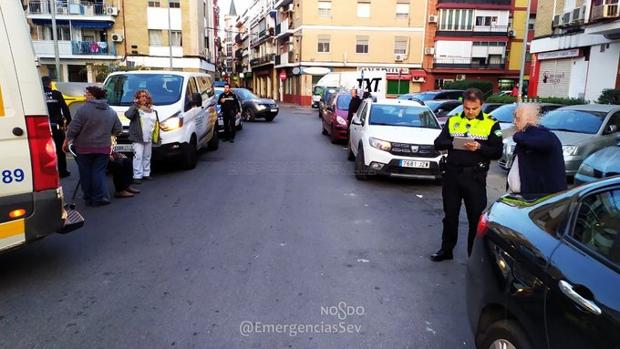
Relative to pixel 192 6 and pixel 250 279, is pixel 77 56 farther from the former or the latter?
pixel 250 279

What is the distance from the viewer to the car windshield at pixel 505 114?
13.8 m

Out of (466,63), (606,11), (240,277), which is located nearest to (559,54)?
(606,11)

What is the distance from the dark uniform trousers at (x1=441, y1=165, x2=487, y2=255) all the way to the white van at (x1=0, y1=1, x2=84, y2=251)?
12.5ft

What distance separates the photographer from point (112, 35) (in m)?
42.1

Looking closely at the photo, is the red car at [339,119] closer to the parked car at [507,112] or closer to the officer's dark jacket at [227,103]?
the officer's dark jacket at [227,103]

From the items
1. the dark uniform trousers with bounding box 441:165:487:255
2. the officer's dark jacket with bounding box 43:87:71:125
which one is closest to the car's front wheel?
the dark uniform trousers with bounding box 441:165:487:255

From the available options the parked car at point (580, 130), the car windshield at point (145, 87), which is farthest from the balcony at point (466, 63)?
the car windshield at point (145, 87)

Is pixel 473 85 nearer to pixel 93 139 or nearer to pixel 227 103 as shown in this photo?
pixel 227 103

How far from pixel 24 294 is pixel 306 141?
12.6 metres

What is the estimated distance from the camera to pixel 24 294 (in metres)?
4.23

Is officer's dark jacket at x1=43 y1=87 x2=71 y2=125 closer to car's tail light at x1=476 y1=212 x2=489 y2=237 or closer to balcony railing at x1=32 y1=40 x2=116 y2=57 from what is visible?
car's tail light at x1=476 y1=212 x2=489 y2=237

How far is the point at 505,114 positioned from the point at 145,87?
9848 millimetres

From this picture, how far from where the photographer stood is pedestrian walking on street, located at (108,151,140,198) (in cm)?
774

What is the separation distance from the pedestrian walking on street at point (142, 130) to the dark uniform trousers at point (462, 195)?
5.87 m
